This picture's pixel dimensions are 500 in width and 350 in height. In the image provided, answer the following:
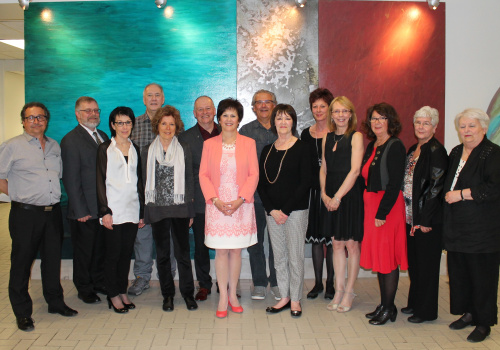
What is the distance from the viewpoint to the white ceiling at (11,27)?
526cm

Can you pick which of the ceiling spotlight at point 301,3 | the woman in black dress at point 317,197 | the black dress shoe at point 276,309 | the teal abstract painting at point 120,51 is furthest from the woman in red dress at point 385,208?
the teal abstract painting at point 120,51

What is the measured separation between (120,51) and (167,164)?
6.23 feet

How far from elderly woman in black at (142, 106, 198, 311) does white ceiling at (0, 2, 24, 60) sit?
274cm

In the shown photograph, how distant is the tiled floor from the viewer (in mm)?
3328

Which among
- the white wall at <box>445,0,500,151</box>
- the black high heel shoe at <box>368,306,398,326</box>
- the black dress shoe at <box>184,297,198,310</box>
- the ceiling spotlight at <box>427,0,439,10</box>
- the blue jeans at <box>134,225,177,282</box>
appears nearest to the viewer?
the black high heel shoe at <box>368,306,398,326</box>

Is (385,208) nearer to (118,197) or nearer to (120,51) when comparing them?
(118,197)

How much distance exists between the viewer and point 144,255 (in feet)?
15.4

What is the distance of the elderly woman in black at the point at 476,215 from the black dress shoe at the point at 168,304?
2.42m

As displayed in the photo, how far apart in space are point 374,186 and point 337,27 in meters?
2.28

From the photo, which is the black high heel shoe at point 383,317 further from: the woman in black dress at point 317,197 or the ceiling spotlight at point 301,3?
the ceiling spotlight at point 301,3

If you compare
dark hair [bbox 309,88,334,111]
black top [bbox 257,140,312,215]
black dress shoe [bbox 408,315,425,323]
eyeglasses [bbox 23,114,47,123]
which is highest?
dark hair [bbox 309,88,334,111]

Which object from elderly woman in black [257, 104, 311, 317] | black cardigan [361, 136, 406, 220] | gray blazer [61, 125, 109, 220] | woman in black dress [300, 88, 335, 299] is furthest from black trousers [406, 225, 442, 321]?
gray blazer [61, 125, 109, 220]

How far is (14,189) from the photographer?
362 cm

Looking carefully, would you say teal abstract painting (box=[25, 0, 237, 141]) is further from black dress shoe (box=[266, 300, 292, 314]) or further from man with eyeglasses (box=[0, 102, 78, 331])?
black dress shoe (box=[266, 300, 292, 314])
